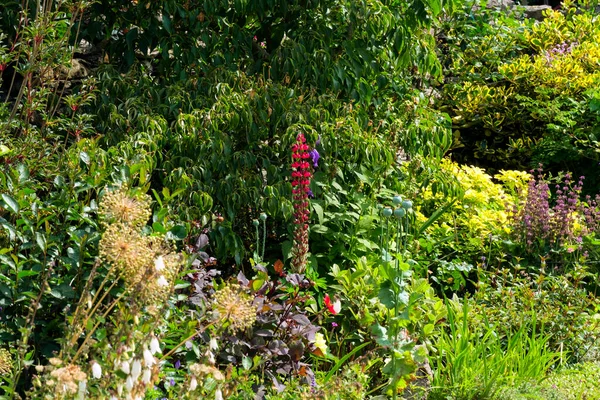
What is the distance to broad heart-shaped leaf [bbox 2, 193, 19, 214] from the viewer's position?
2.87 m

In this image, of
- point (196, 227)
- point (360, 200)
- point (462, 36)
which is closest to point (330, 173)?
point (360, 200)

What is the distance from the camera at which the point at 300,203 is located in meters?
4.14

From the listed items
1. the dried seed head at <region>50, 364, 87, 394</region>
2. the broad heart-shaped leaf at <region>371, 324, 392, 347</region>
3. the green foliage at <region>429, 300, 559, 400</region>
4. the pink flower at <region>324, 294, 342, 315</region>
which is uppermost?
the dried seed head at <region>50, 364, 87, 394</region>

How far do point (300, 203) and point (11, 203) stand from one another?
5.25 feet

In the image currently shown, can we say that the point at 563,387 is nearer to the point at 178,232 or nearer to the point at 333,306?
the point at 333,306

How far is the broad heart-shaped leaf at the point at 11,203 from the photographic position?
2.87 metres

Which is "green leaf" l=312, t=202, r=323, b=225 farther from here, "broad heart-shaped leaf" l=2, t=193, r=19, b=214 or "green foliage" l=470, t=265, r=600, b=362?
"broad heart-shaped leaf" l=2, t=193, r=19, b=214

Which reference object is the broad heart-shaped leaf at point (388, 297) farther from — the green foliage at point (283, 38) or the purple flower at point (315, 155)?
the green foliage at point (283, 38)

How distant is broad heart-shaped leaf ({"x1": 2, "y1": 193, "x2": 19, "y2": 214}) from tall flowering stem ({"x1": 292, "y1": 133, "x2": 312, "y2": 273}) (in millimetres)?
1412

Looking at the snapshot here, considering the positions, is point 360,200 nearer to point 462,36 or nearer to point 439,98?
point 462,36

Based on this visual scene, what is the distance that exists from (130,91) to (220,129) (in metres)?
0.60

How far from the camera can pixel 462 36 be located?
6902 millimetres

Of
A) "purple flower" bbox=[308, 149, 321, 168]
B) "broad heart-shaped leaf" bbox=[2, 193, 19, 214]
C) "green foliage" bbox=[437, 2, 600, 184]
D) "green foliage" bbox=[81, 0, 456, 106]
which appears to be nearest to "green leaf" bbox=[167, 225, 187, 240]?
"broad heart-shaped leaf" bbox=[2, 193, 19, 214]

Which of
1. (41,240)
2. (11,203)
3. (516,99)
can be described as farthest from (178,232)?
(516,99)
